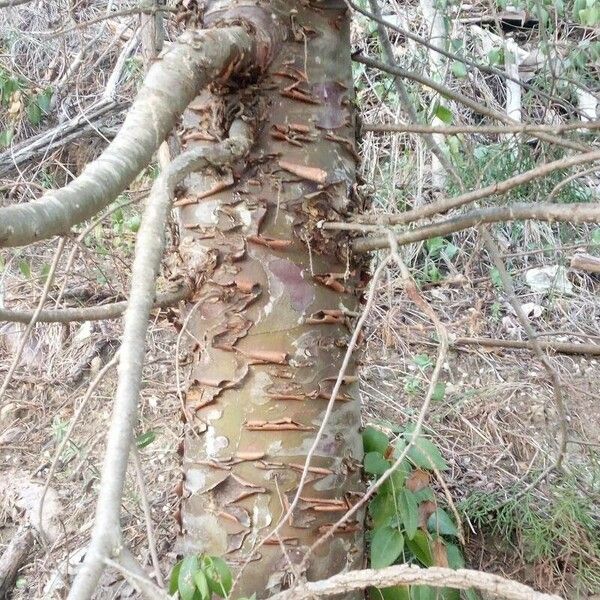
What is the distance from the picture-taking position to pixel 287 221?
56.2 inches

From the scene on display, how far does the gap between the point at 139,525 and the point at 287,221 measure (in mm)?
1261

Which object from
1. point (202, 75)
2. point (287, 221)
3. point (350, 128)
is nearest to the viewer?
point (202, 75)

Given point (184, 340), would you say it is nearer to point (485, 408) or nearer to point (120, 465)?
point (120, 465)

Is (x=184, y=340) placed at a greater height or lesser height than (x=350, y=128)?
lesser

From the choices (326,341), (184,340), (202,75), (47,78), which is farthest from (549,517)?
(47,78)

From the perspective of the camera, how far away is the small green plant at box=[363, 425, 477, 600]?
1596 mm

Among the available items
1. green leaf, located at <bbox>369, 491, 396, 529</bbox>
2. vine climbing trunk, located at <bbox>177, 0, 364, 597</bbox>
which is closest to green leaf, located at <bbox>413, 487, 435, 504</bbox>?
green leaf, located at <bbox>369, 491, 396, 529</bbox>

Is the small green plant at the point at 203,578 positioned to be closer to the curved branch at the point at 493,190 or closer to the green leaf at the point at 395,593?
the green leaf at the point at 395,593

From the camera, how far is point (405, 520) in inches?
63.4

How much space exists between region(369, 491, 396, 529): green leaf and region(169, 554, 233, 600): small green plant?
16.6 inches

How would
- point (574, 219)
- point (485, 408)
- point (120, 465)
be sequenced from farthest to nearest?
point (485, 408), point (574, 219), point (120, 465)

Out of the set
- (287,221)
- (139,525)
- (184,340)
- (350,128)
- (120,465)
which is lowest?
(139,525)

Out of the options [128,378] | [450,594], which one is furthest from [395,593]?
[128,378]

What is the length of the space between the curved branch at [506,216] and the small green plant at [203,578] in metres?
0.66
